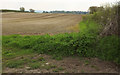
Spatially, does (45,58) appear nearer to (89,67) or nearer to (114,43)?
(89,67)

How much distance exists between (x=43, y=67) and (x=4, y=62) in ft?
4.73

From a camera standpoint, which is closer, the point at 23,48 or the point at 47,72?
the point at 47,72

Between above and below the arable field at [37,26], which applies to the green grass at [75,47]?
below

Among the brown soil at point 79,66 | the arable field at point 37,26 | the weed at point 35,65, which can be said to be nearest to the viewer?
the brown soil at point 79,66

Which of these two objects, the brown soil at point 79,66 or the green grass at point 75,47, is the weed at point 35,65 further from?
the green grass at point 75,47

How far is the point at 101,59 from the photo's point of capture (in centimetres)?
443

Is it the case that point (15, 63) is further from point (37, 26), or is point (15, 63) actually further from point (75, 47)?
point (37, 26)

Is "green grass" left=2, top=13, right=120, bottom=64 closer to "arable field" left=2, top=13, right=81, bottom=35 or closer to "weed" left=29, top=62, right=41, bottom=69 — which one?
"weed" left=29, top=62, right=41, bottom=69

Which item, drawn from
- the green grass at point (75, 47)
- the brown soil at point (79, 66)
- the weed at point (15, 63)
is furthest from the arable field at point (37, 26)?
the brown soil at point (79, 66)

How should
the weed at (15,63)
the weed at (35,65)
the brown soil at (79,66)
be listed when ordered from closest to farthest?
1. the brown soil at (79,66)
2. the weed at (35,65)
3. the weed at (15,63)

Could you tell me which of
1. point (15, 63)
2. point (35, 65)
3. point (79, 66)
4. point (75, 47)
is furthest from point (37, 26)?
point (79, 66)

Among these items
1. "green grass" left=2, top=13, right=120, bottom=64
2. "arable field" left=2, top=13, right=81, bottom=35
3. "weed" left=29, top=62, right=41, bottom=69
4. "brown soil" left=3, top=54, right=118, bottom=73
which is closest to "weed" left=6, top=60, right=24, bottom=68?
"brown soil" left=3, top=54, right=118, bottom=73

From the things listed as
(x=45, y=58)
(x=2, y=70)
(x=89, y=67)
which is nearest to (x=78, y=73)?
(x=89, y=67)

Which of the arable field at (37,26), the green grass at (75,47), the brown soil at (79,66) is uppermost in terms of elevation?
the arable field at (37,26)
